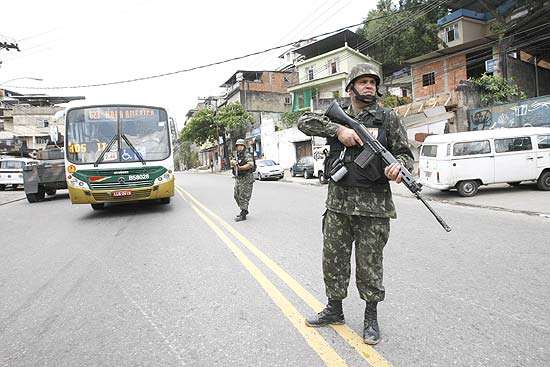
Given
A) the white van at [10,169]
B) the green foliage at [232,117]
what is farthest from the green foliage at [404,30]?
the white van at [10,169]

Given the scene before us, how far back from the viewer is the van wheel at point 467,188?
1034 centimetres

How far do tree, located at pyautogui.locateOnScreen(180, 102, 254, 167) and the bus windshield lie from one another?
97.1 feet

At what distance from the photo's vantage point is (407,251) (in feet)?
16.3

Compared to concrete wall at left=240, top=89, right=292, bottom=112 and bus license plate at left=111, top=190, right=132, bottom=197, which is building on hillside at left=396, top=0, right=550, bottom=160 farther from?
concrete wall at left=240, top=89, right=292, bottom=112

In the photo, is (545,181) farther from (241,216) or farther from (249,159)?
(241,216)

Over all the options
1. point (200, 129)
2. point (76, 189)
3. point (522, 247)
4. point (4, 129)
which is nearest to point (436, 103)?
point (522, 247)

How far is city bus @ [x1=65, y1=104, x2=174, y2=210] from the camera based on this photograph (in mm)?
8211

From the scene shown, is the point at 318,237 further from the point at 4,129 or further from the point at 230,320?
the point at 4,129

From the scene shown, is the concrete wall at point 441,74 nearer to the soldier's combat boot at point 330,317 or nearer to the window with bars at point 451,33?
the window with bars at point 451,33

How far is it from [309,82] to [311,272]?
3266cm

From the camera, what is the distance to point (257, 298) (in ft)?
11.4

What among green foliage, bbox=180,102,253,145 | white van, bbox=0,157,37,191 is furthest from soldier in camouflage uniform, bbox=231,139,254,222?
green foliage, bbox=180,102,253,145

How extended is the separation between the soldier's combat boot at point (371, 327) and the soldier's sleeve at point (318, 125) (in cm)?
130

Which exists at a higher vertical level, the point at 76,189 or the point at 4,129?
the point at 4,129
